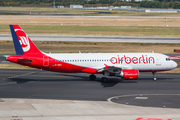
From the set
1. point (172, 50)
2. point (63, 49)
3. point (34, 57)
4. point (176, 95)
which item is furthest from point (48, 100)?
point (172, 50)

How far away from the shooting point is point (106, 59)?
4234cm

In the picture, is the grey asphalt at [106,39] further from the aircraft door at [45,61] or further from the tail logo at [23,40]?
the tail logo at [23,40]

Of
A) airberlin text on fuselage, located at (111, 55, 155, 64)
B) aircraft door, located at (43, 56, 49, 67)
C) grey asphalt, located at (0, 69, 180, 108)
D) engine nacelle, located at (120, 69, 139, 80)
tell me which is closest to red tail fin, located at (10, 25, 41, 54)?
aircraft door, located at (43, 56, 49, 67)

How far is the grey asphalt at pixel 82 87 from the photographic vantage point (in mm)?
33938

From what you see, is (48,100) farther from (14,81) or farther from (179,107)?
(179,107)

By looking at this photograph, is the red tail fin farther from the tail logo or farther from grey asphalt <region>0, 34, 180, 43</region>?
grey asphalt <region>0, 34, 180, 43</region>

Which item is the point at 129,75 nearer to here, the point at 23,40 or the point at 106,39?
the point at 23,40

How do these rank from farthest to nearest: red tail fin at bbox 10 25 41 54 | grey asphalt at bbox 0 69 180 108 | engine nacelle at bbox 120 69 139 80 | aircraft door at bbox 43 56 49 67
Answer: aircraft door at bbox 43 56 49 67 < red tail fin at bbox 10 25 41 54 < engine nacelle at bbox 120 69 139 80 < grey asphalt at bbox 0 69 180 108

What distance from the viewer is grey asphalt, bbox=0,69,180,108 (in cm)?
3394

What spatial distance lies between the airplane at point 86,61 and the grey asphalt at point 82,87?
1978 mm

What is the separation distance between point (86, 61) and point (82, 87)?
465 cm

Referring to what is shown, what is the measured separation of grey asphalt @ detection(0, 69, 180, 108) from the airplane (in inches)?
77.9

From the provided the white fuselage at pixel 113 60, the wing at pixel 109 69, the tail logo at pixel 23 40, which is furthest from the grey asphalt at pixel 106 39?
the tail logo at pixel 23 40

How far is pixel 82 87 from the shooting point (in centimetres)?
3950
